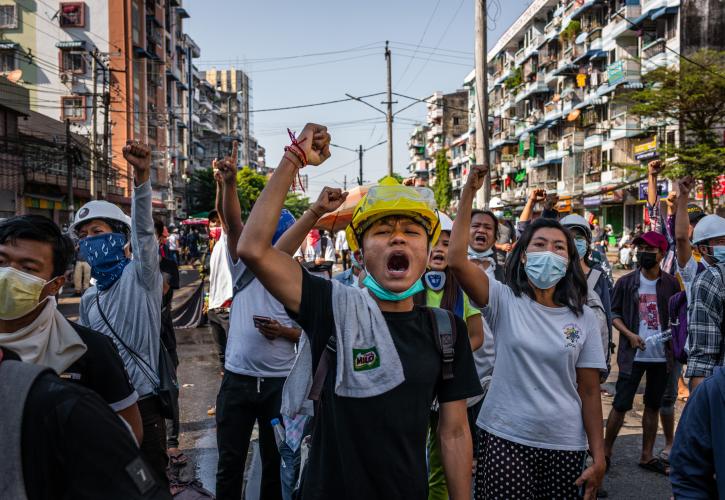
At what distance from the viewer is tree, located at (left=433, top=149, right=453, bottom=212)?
89.2m

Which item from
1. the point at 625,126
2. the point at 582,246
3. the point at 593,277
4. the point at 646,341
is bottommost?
the point at 646,341

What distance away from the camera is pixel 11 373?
4.41ft

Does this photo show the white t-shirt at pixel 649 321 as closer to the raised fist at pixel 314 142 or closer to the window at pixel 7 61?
the raised fist at pixel 314 142

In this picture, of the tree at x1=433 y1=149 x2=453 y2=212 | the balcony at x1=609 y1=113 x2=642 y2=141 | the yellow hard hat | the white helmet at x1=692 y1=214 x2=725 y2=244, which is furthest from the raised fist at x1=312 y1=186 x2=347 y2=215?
the tree at x1=433 y1=149 x2=453 y2=212

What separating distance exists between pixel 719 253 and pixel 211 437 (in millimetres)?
4478

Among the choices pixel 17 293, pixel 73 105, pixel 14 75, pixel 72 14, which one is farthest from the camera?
pixel 72 14

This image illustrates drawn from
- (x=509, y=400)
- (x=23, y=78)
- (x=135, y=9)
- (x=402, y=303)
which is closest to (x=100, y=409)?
(x=402, y=303)

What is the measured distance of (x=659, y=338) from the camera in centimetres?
530

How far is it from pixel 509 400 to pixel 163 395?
5.78 feet

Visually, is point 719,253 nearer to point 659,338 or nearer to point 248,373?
point 659,338

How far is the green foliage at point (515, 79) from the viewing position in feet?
198

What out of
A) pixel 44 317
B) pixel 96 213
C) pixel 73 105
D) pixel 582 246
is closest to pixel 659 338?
pixel 582 246

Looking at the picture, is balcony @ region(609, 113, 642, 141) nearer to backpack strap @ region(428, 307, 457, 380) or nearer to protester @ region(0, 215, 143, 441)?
backpack strap @ region(428, 307, 457, 380)

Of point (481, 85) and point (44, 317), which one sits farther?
point (481, 85)
